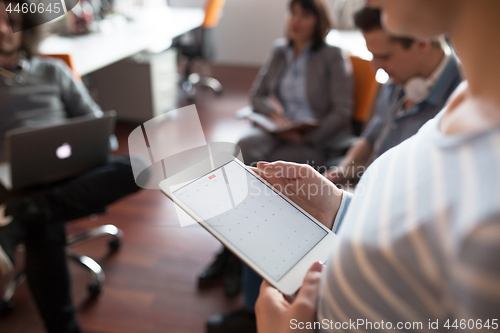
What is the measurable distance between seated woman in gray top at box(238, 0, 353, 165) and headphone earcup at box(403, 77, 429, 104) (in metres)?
0.52

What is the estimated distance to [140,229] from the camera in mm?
1841

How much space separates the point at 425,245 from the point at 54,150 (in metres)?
1.19

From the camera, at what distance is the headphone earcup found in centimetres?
99

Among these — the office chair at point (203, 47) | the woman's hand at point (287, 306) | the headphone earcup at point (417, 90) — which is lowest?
the office chair at point (203, 47)

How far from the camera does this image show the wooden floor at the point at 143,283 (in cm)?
135

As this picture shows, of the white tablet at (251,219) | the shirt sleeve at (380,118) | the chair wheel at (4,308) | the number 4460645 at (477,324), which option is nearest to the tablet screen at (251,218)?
the white tablet at (251,219)

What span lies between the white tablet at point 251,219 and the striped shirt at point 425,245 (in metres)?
0.15

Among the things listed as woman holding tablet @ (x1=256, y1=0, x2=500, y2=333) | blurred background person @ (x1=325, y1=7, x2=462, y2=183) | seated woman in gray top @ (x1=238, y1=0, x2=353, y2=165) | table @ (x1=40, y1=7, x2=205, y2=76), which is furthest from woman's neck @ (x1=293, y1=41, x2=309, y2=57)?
woman holding tablet @ (x1=256, y1=0, x2=500, y2=333)

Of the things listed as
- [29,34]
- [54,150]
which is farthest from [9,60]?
[54,150]

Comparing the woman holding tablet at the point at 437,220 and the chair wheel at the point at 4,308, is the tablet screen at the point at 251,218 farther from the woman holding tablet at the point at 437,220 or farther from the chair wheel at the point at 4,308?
the chair wheel at the point at 4,308

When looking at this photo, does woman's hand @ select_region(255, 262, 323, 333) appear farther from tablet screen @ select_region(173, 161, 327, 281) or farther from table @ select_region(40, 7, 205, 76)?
table @ select_region(40, 7, 205, 76)

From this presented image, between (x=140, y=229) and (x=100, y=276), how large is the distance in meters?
0.35

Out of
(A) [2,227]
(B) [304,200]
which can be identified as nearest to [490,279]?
(B) [304,200]

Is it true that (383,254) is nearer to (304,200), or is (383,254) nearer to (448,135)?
(448,135)
